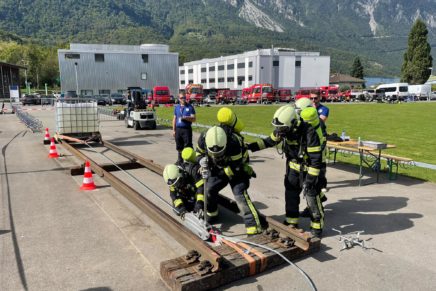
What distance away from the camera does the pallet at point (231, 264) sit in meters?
3.70

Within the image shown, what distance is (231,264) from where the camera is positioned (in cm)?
397

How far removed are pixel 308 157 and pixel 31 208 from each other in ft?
16.2

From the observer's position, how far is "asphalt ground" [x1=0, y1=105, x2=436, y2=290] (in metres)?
4.00

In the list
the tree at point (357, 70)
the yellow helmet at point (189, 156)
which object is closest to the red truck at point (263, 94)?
the yellow helmet at point (189, 156)

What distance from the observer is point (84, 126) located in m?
13.2

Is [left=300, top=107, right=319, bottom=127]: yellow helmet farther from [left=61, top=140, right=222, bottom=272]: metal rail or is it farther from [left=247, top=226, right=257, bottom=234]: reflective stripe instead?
[left=61, top=140, right=222, bottom=272]: metal rail

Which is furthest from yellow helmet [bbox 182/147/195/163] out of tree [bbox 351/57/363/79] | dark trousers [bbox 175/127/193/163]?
tree [bbox 351/57/363/79]

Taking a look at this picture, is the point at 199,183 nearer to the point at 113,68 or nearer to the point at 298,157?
the point at 298,157

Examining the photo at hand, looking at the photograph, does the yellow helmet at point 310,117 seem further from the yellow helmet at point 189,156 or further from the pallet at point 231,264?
the yellow helmet at point 189,156

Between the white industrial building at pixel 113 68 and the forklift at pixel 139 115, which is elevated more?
the white industrial building at pixel 113 68

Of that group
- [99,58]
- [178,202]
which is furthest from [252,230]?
[99,58]

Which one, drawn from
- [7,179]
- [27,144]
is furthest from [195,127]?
[7,179]

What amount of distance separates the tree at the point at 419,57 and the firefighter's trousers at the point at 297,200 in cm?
7936

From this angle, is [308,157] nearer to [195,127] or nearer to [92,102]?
[92,102]
